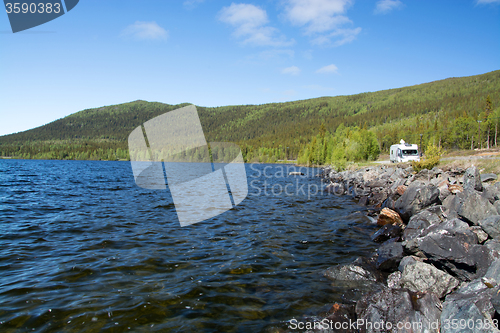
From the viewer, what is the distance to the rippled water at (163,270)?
585 cm

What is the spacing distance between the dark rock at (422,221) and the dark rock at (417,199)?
1451 mm

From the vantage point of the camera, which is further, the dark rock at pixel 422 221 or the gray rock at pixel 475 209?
the dark rock at pixel 422 221

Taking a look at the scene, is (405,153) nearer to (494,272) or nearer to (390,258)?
(390,258)

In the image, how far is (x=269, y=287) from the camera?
7.47 m

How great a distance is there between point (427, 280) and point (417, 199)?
8328mm

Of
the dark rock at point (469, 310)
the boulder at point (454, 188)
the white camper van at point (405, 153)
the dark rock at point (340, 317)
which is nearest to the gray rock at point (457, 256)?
the dark rock at point (469, 310)

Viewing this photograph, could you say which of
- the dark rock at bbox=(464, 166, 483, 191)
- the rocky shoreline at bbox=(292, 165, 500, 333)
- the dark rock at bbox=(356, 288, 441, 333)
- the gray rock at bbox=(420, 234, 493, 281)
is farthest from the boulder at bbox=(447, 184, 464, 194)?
the dark rock at bbox=(356, 288, 441, 333)

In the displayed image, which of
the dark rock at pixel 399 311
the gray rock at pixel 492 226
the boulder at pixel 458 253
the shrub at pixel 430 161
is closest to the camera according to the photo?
the dark rock at pixel 399 311

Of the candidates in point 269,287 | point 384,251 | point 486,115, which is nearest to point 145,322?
point 269,287

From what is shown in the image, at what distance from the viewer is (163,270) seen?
8.32 meters

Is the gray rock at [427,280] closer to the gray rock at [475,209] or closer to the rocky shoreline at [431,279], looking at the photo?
the rocky shoreline at [431,279]

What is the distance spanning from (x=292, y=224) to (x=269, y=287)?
7.85 metres

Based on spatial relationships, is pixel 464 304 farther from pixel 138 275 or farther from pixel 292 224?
pixel 292 224

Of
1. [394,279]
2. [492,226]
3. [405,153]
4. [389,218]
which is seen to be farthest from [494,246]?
[405,153]
